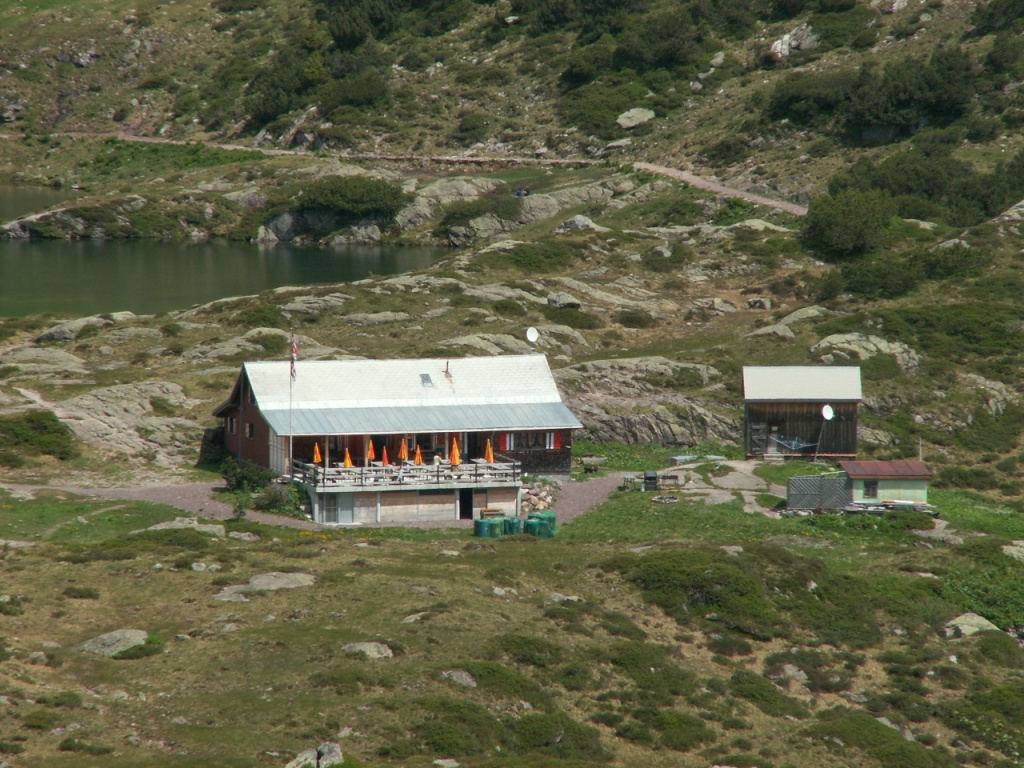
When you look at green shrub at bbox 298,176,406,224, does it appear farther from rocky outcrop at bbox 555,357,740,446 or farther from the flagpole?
the flagpole

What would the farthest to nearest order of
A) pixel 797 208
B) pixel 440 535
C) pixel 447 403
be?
pixel 797 208 < pixel 447 403 < pixel 440 535

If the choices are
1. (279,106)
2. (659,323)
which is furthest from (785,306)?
(279,106)

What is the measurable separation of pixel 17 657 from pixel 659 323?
6920 cm

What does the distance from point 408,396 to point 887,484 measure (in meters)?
24.1

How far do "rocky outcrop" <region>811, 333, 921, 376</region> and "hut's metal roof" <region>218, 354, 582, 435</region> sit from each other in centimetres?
2654

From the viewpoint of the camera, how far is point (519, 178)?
15812 centimetres

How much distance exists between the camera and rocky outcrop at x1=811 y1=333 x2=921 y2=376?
310ft

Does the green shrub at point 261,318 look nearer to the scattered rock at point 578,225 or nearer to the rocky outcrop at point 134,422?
the rocky outcrop at point 134,422

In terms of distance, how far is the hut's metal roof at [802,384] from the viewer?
260ft

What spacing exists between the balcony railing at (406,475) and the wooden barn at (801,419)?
56.7ft

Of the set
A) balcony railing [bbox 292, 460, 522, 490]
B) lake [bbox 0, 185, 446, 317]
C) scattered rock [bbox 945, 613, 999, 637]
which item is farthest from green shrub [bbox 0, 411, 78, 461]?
scattered rock [bbox 945, 613, 999, 637]

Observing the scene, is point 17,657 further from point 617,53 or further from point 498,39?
point 498,39

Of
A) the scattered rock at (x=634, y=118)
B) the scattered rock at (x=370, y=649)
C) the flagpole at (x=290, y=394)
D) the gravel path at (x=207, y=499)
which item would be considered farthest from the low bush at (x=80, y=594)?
the scattered rock at (x=634, y=118)

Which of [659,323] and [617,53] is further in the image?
[617,53]
